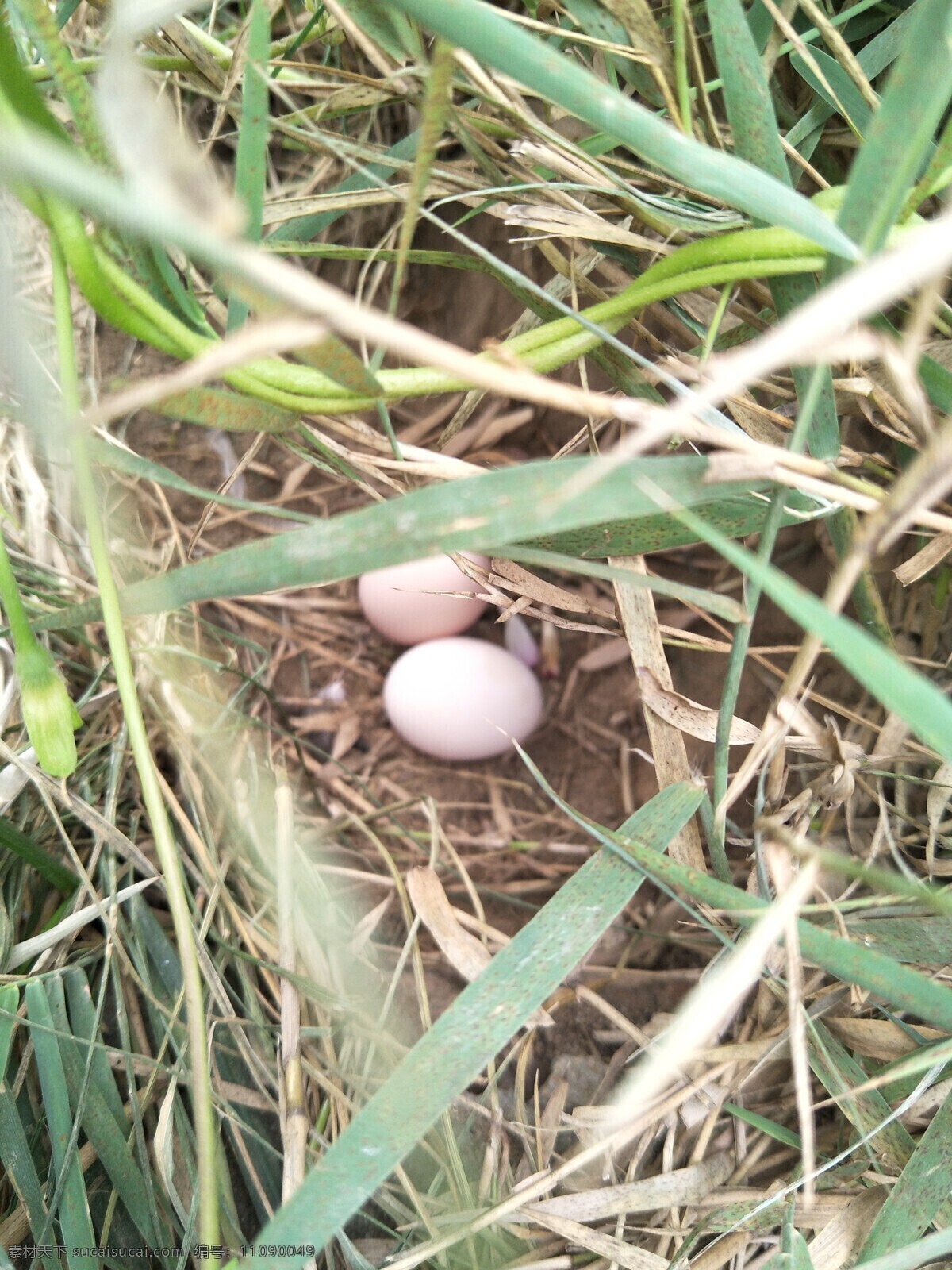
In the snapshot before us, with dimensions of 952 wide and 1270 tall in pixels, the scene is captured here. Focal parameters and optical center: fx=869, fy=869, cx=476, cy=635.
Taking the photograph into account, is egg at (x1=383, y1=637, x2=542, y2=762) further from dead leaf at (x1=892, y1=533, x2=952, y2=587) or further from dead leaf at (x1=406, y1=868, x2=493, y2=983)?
dead leaf at (x1=892, y1=533, x2=952, y2=587)

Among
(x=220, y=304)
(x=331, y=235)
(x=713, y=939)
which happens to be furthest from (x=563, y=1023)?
(x=331, y=235)

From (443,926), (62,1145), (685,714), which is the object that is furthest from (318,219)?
Answer: (62,1145)

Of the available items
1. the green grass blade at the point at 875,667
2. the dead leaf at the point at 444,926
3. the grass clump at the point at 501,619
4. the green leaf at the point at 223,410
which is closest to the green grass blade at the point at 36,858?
the grass clump at the point at 501,619

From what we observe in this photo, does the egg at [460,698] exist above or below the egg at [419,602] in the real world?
below

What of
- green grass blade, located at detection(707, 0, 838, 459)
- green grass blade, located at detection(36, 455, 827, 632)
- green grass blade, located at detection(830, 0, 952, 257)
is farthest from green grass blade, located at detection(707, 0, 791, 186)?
green grass blade, located at detection(36, 455, 827, 632)

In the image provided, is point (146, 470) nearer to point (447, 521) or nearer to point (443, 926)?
point (447, 521)

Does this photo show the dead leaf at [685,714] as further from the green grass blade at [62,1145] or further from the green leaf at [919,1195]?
the green grass blade at [62,1145]
